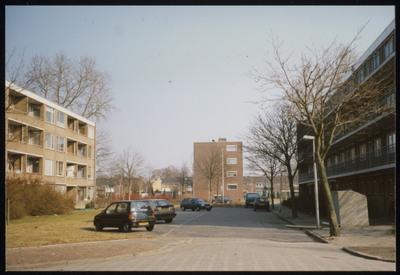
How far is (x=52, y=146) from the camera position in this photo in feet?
152

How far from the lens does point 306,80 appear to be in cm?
1803

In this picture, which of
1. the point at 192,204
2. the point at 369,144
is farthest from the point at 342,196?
the point at 192,204

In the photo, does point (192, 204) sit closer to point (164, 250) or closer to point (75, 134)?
point (75, 134)

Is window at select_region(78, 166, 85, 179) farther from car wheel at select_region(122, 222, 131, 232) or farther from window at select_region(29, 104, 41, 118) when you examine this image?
car wheel at select_region(122, 222, 131, 232)

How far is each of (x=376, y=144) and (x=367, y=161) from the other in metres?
1.71

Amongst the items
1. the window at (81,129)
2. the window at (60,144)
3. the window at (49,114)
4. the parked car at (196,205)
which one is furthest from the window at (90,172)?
the parked car at (196,205)

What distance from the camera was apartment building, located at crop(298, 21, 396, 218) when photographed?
2509cm

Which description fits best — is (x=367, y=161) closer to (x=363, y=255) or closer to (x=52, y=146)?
(x=363, y=255)

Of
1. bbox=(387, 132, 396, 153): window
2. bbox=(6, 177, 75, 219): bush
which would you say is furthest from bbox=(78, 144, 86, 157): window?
bbox=(387, 132, 396, 153): window

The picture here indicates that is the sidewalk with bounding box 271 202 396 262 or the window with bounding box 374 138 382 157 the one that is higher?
the window with bounding box 374 138 382 157

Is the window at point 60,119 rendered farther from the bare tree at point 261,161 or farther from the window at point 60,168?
the bare tree at point 261,161

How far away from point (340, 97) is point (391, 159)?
299 inches

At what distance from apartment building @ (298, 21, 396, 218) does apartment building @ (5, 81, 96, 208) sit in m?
25.9

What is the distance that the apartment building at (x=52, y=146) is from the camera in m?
39.0
